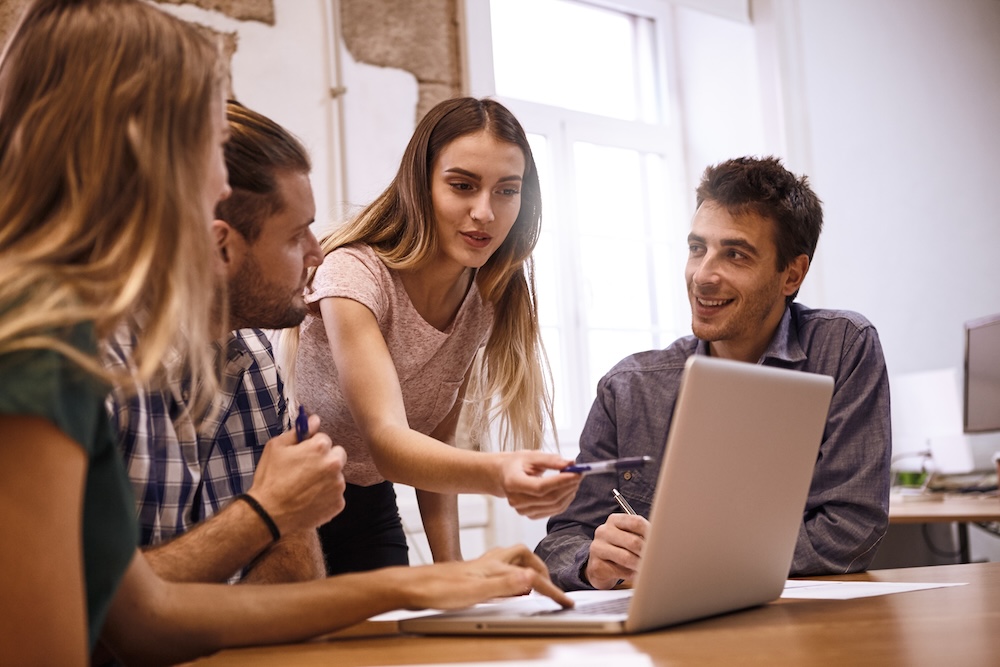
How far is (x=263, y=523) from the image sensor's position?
1.17 metres

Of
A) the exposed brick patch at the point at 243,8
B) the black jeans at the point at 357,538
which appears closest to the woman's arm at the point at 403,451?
the black jeans at the point at 357,538

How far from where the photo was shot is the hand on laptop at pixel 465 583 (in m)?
0.99

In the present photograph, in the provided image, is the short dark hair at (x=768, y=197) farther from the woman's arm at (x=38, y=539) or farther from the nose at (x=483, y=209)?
Answer: the woman's arm at (x=38, y=539)

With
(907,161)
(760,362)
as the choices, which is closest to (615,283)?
(907,161)

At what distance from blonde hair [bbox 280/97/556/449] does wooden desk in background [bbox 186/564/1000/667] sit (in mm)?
945

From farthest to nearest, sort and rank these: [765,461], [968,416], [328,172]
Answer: [968,416]
[328,172]
[765,461]

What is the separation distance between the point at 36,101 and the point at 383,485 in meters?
1.28

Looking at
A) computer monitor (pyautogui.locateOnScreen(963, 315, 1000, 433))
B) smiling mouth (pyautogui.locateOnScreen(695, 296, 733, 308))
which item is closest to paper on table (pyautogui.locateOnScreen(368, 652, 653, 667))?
smiling mouth (pyautogui.locateOnScreen(695, 296, 733, 308))

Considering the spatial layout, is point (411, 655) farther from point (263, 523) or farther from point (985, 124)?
point (985, 124)

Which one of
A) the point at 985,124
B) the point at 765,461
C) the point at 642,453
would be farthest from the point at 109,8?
the point at 985,124

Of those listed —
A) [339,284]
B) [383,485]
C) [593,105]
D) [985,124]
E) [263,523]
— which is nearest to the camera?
[263,523]

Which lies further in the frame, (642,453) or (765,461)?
(642,453)

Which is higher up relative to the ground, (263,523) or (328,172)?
(328,172)

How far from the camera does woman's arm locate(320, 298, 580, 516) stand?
120 centimetres
